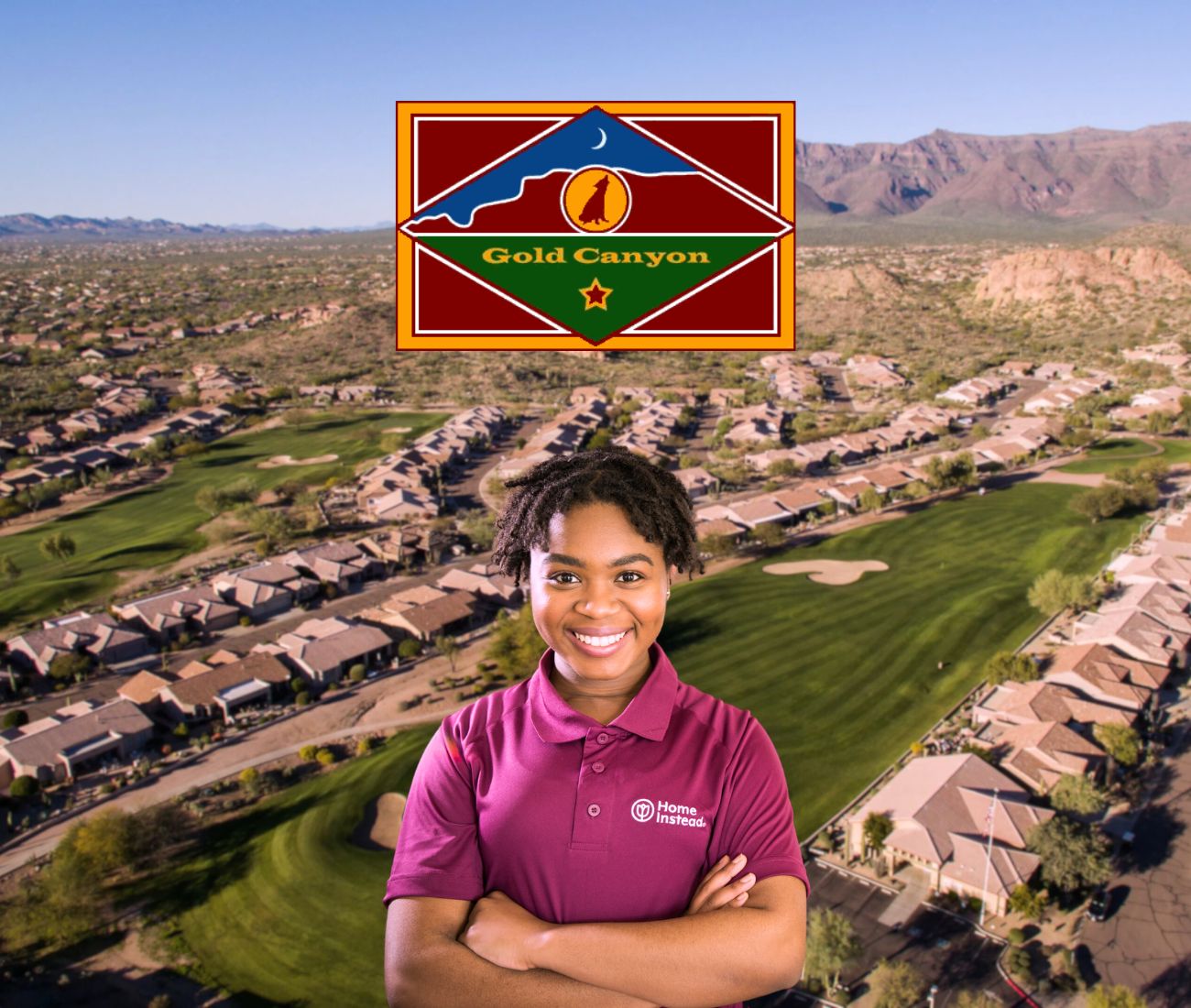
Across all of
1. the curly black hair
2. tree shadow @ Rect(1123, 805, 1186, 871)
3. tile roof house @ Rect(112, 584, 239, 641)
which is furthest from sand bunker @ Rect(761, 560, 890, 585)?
the curly black hair

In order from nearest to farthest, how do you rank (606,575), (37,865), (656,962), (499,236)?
1. (656,962)
2. (606,575)
3. (499,236)
4. (37,865)

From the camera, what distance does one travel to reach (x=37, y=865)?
26359 mm

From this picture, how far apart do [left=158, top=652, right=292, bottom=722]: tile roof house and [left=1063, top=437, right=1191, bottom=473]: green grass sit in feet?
177

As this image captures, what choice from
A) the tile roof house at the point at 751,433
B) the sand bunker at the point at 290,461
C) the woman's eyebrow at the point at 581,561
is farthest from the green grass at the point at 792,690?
the sand bunker at the point at 290,461

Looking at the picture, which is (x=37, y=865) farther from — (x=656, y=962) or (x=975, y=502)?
(x=975, y=502)

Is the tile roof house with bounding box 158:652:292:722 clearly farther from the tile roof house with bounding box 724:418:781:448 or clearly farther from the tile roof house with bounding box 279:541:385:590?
the tile roof house with bounding box 724:418:781:448

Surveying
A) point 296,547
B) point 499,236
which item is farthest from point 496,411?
point 499,236

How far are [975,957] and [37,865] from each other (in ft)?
84.8

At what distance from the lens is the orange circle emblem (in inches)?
296

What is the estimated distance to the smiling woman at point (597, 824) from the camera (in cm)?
368

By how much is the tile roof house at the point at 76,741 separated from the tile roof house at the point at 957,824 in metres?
24.8

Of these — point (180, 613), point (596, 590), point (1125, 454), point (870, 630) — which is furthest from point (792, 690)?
point (1125, 454)

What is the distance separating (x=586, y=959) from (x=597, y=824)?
53cm

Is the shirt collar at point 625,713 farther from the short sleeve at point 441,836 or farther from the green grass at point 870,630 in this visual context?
the green grass at point 870,630
